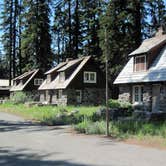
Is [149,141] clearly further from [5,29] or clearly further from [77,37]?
[5,29]

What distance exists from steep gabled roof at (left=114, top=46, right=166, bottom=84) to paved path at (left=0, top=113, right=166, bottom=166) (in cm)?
1354

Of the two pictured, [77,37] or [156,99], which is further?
[77,37]

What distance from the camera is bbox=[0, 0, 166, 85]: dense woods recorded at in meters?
46.0

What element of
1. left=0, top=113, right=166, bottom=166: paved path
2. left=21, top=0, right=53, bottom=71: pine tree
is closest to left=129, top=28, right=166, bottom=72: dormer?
left=0, top=113, right=166, bottom=166: paved path

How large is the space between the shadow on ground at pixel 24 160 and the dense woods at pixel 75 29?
32095 mm

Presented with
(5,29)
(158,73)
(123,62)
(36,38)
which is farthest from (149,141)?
(5,29)

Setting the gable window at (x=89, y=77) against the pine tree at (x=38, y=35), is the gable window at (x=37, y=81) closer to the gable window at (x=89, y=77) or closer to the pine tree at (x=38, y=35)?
the pine tree at (x=38, y=35)

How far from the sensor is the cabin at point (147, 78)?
3025cm

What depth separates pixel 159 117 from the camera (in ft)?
72.4

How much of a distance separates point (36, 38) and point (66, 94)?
22604mm

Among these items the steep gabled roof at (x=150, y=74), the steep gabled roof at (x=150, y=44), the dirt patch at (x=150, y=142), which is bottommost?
the dirt patch at (x=150, y=142)

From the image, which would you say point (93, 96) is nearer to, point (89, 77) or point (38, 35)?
point (89, 77)

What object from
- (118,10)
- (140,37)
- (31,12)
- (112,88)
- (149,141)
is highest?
(31,12)

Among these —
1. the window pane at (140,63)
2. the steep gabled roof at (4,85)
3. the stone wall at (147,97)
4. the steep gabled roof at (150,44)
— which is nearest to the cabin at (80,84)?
the steep gabled roof at (150,44)
